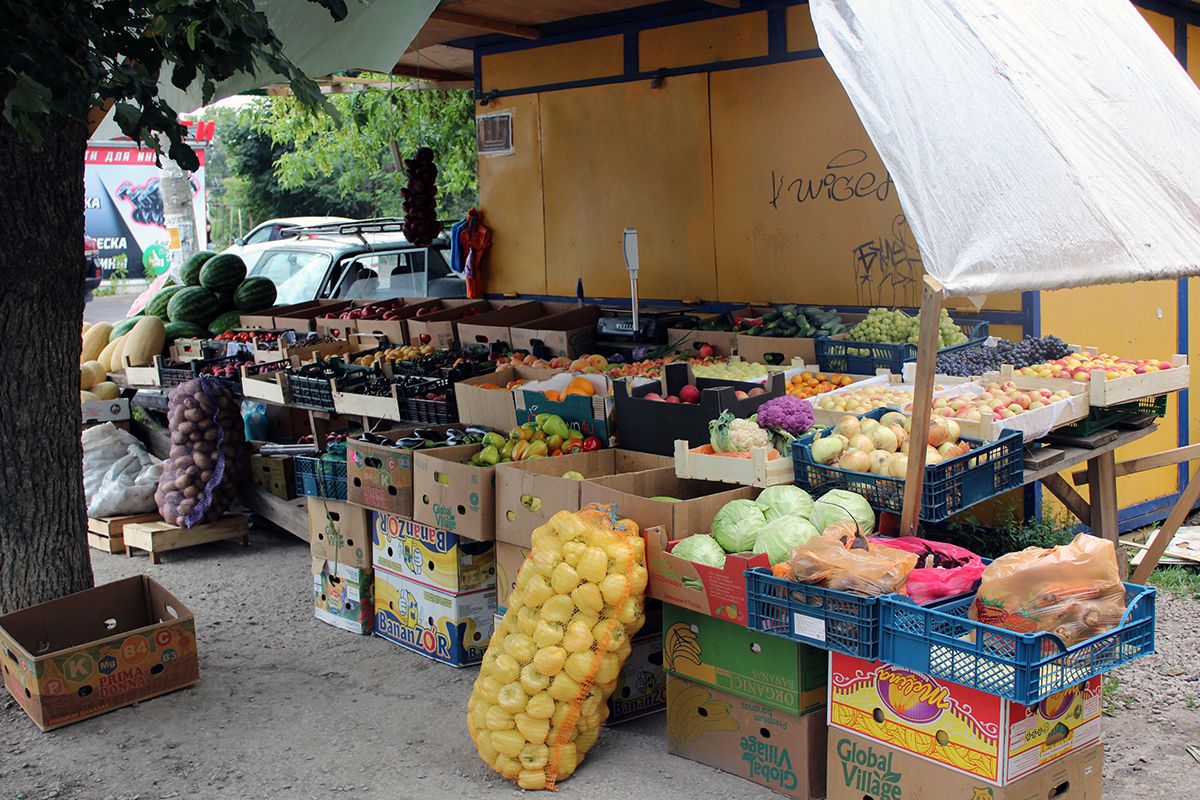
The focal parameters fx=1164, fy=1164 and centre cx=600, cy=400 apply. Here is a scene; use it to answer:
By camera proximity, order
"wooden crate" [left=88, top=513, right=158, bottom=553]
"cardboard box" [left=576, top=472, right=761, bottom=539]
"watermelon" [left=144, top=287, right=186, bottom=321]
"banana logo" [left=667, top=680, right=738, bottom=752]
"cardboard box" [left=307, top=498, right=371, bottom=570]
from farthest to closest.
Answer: "watermelon" [left=144, top=287, right=186, bottom=321]
"wooden crate" [left=88, top=513, right=158, bottom=553]
"cardboard box" [left=307, top=498, right=371, bottom=570]
"cardboard box" [left=576, top=472, right=761, bottom=539]
"banana logo" [left=667, top=680, right=738, bottom=752]

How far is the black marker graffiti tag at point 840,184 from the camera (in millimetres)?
6941

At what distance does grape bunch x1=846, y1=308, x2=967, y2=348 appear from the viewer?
20.0 ft

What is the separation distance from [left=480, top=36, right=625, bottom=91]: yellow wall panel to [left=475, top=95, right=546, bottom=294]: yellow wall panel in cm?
15

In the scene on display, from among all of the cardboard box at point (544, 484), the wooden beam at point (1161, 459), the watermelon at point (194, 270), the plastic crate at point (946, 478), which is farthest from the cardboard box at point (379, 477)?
the watermelon at point (194, 270)

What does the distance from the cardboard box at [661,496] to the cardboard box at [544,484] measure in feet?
0.46

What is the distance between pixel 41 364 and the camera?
511cm

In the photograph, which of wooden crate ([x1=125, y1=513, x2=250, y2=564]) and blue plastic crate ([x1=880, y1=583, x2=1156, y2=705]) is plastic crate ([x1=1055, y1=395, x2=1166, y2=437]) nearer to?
blue plastic crate ([x1=880, y1=583, x2=1156, y2=705])

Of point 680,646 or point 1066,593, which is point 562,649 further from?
point 1066,593

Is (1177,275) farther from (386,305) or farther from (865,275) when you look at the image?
(386,305)

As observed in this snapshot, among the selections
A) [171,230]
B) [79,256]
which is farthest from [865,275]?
[171,230]

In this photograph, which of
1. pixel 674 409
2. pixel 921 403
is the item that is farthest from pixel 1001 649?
pixel 674 409

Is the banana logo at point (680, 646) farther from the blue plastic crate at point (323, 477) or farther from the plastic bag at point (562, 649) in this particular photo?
the blue plastic crate at point (323, 477)

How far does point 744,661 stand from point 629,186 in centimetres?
505

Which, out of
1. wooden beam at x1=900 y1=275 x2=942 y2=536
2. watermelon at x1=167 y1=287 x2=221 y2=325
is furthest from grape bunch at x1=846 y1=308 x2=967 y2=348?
watermelon at x1=167 y1=287 x2=221 y2=325
